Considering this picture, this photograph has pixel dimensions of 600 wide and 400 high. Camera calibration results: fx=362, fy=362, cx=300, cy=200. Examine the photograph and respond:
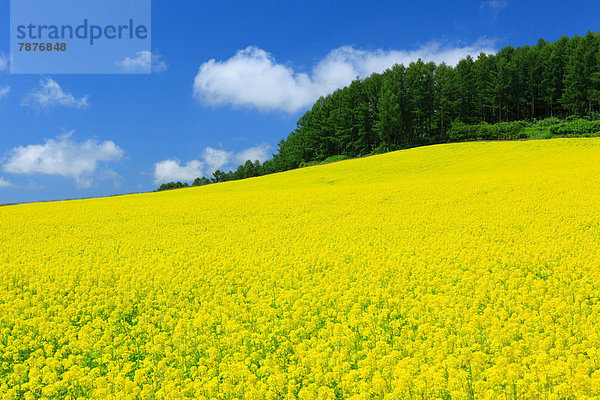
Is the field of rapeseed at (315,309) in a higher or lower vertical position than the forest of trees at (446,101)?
lower

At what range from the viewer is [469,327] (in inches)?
225

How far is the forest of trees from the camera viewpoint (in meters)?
72.6

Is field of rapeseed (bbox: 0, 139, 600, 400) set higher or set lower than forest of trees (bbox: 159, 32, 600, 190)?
lower

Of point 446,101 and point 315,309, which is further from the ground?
point 446,101

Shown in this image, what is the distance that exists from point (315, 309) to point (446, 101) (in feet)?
254

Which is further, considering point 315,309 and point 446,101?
point 446,101

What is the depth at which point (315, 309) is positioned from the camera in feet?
22.7

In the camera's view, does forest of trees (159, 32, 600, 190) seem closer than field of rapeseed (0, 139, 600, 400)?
No

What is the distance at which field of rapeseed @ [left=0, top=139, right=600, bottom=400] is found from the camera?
475cm

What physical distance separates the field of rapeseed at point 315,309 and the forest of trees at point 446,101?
57.0 metres

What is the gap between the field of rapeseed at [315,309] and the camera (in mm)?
4750

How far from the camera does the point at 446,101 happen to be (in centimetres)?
7462

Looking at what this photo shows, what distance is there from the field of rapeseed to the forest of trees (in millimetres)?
57000

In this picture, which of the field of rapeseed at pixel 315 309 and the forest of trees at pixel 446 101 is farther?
the forest of trees at pixel 446 101
